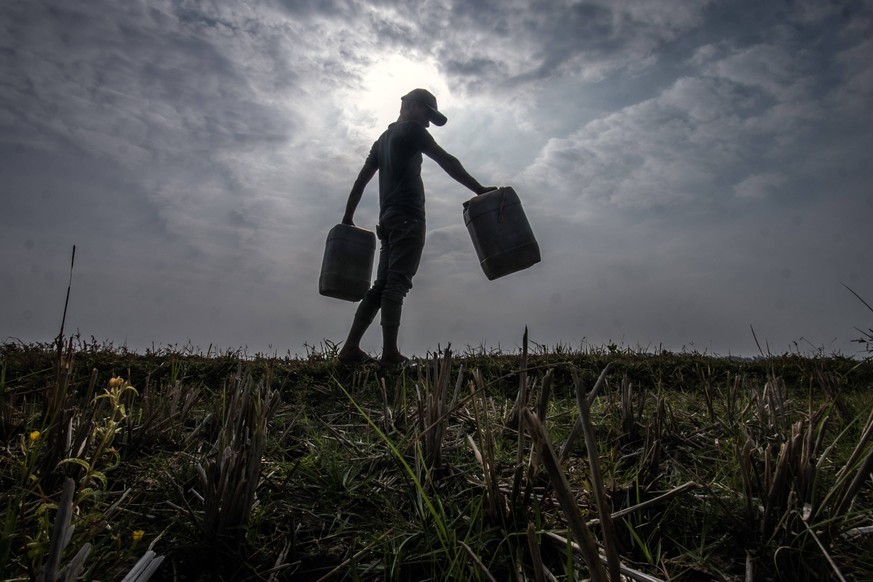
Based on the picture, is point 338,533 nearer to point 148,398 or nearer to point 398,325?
point 148,398

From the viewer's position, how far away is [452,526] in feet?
4.48

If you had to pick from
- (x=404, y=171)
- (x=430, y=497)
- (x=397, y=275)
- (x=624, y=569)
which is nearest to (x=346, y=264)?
(x=397, y=275)

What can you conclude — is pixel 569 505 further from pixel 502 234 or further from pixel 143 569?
pixel 502 234

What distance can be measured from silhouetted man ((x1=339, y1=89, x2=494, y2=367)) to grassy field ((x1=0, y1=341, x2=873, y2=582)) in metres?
2.77

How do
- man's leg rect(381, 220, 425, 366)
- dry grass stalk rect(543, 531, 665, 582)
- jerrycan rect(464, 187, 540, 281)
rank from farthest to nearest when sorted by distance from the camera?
man's leg rect(381, 220, 425, 366)
jerrycan rect(464, 187, 540, 281)
dry grass stalk rect(543, 531, 665, 582)

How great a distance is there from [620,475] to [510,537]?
0.62 metres

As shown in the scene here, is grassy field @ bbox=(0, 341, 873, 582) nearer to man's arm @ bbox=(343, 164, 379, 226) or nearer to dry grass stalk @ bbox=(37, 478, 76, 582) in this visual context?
dry grass stalk @ bbox=(37, 478, 76, 582)

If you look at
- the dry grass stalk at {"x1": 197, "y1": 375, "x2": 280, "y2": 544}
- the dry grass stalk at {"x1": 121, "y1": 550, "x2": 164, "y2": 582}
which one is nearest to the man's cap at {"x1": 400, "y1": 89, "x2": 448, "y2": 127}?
the dry grass stalk at {"x1": 197, "y1": 375, "x2": 280, "y2": 544}

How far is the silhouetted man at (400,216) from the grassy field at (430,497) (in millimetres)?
2768

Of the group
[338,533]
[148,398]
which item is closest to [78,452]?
[148,398]

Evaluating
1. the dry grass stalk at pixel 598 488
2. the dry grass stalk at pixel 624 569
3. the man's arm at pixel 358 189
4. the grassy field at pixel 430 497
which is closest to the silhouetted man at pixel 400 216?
the man's arm at pixel 358 189

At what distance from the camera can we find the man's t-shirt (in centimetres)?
514

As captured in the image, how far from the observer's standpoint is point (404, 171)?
5.21 meters

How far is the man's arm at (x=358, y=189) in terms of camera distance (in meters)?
5.76
